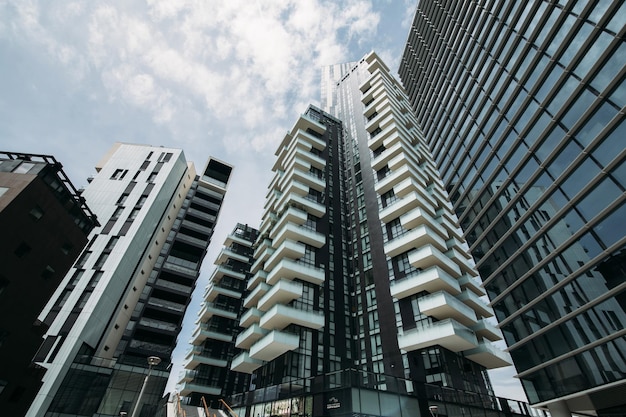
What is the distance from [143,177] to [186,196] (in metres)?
12.8

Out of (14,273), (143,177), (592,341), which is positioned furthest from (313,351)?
(143,177)

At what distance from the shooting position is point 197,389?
44.2 metres

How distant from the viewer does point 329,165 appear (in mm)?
53875

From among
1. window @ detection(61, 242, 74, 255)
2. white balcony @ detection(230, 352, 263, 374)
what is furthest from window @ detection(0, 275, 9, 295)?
white balcony @ detection(230, 352, 263, 374)

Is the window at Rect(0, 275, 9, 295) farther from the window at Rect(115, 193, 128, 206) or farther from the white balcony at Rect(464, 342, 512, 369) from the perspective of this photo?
the white balcony at Rect(464, 342, 512, 369)

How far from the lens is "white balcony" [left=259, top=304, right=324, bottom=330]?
3219cm

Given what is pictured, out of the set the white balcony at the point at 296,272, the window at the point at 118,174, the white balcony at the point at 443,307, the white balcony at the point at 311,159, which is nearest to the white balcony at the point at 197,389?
the white balcony at the point at 296,272

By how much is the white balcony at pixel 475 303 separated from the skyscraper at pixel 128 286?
29953 mm

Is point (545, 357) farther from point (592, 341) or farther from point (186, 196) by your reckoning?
point (186, 196)

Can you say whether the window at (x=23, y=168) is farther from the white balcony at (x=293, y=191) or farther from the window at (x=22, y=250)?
the white balcony at (x=293, y=191)

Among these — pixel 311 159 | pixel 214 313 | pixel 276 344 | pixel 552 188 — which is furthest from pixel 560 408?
pixel 214 313

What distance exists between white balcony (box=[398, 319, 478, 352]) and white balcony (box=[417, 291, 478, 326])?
1371 mm

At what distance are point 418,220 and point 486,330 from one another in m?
13.3

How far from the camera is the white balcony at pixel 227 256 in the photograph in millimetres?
57656
